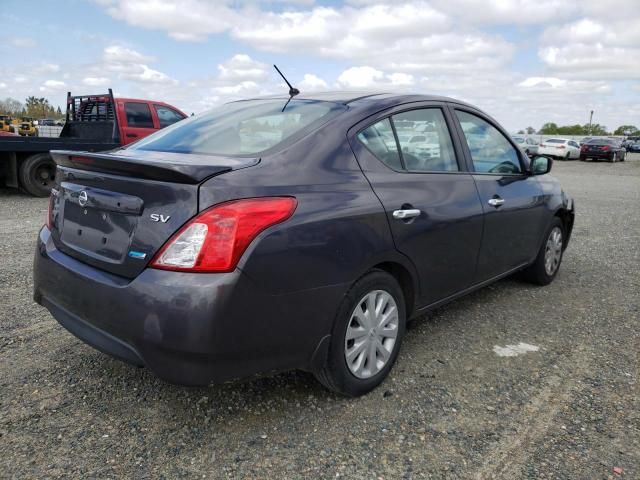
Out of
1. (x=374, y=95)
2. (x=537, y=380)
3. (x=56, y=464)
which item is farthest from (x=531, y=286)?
(x=56, y=464)

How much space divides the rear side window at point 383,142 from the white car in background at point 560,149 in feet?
105

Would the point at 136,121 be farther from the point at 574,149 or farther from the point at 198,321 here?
the point at 574,149

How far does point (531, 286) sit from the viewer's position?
4852 mm

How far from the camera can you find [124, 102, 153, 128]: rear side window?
11820mm

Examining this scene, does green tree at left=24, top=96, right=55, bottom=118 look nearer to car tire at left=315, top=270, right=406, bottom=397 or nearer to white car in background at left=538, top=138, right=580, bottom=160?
white car in background at left=538, top=138, right=580, bottom=160

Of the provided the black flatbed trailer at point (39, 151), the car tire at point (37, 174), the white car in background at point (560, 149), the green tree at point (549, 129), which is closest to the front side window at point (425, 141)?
the black flatbed trailer at point (39, 151)

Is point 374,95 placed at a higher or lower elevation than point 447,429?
higher

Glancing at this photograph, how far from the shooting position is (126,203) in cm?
232

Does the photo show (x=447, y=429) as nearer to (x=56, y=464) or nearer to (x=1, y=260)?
(x=56, y=464)

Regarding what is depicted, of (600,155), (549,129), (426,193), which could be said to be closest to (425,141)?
(426,193)

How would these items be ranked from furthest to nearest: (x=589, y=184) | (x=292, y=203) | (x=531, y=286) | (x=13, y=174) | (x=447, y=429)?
(x=589, y=184) < (x=13, y=174) < (x=531, y=286) < (x=447, y=429) < (x=292, y=203)

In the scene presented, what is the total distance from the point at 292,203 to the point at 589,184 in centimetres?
1733

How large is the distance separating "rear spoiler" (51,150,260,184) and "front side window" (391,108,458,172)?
104 cm

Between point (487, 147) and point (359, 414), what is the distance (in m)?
2.21
